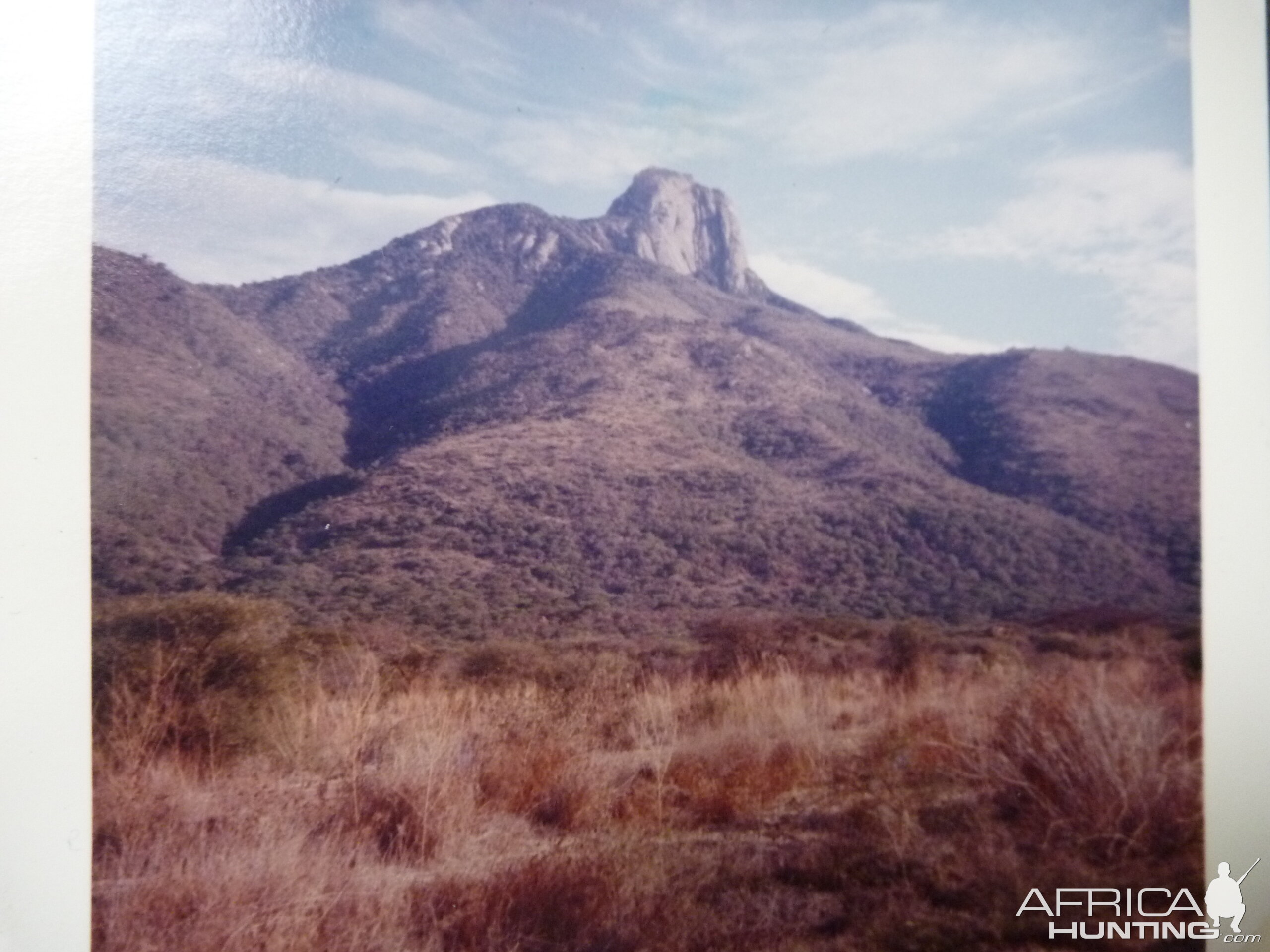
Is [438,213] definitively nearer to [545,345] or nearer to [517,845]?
[545,345]

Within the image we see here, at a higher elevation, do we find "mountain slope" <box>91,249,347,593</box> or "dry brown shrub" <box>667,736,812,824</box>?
"mountain slope" <box>91,249,347,593</box>

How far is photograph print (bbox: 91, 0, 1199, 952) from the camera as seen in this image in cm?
423

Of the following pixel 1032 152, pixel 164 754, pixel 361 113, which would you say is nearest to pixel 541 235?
pixel 361 113

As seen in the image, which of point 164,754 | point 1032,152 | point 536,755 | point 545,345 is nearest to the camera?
point 164,754

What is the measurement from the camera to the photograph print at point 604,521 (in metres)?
4.23

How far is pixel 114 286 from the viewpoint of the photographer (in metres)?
4.32

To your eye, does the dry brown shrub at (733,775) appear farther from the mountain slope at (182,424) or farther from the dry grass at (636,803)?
the mountain slope at (182,424)

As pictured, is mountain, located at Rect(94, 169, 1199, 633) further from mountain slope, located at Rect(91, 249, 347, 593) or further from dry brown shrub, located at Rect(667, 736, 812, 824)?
dry brown shrub, located at Rect(667, 736, 812, 824)

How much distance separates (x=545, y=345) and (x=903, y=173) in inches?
98.8

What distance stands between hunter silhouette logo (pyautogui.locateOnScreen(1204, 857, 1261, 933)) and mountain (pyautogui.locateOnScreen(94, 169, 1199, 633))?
1401 millimetres
